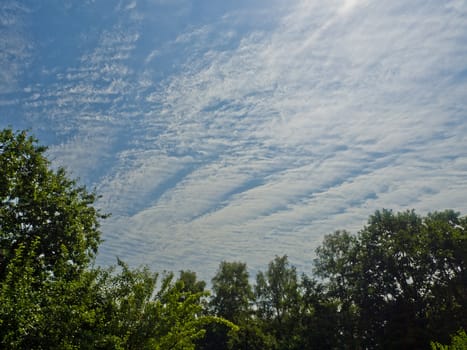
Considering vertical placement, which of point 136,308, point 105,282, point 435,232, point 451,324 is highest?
point 435,232

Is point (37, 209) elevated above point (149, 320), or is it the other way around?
point (37, 209)

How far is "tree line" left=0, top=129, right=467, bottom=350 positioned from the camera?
984cm

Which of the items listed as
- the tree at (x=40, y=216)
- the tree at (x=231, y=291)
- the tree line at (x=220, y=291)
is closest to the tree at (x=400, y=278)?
the tree line at (x=220, y=291)

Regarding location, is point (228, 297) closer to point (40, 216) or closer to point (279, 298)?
point (279, 298)

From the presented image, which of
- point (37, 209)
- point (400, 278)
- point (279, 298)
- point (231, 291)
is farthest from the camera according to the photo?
point (231, 291)

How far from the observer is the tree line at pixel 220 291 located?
9836 millimetres

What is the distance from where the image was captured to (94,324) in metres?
10.8

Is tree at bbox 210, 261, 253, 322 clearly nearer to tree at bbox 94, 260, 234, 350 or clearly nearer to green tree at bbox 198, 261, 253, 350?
green tree at bbox 198, 261, 253, 350

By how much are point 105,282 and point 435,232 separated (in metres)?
36.1

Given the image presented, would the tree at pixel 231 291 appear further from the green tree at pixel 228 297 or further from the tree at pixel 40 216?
the tree at pixel 40 216

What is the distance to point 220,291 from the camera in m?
53.9

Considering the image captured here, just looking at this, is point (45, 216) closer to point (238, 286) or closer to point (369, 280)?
point (369, 280)

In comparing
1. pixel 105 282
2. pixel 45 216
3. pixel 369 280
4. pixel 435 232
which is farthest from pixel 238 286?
pixel 105 282

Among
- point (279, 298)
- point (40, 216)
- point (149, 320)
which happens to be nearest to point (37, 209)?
point (40, 216)
